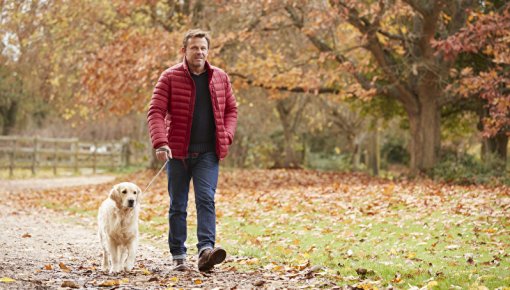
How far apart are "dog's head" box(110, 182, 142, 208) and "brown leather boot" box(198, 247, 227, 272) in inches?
32.5

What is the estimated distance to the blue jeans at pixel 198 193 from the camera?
21.4 ft

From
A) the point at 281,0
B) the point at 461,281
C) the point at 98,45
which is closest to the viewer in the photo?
the point at 461,281

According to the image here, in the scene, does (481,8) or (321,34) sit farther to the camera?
(321,34)

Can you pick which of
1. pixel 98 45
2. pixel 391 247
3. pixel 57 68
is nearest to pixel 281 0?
pixel 98 45

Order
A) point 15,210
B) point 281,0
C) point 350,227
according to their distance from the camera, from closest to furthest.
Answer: point 350,227 < point 15,210 < point 281,0

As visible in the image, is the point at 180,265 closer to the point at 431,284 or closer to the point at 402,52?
the point at 431,284

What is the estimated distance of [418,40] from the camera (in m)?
18.6

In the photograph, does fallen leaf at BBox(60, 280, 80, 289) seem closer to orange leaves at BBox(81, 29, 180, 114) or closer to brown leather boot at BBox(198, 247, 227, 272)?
brown leather boot at BBox(198, 247, 227, 272)

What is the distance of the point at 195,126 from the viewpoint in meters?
6.50

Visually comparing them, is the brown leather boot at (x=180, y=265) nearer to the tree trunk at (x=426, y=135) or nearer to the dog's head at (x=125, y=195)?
the dog's head at (x=125, y=195)

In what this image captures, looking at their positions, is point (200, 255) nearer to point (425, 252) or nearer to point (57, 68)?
point (425, 252)

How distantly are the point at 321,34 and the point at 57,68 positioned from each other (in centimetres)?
919

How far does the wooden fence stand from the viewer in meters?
27.6

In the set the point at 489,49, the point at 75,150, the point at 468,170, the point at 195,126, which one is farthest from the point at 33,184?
the point at 195,126
